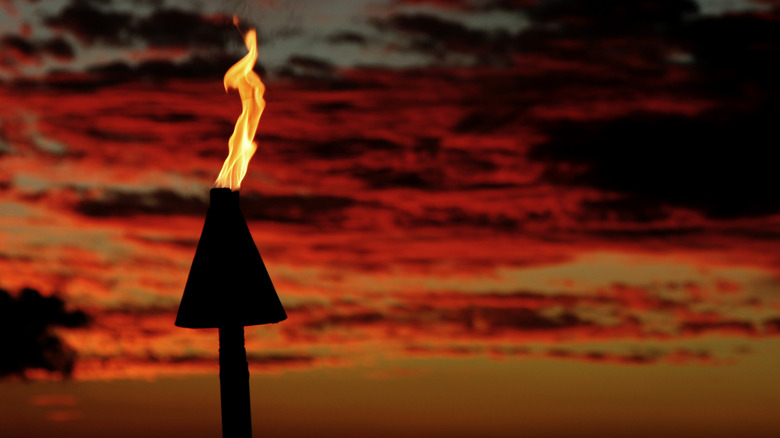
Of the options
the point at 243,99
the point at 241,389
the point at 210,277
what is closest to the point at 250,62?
the point at 243,99

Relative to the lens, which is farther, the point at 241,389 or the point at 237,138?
the point at 237,138

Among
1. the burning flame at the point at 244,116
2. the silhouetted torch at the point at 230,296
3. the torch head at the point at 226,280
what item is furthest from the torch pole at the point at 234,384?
the burning flame at the point at 244,116

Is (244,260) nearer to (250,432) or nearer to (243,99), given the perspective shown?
(250,432)

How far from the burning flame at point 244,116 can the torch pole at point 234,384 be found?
1404 mm

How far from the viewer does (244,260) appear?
26.6 feet

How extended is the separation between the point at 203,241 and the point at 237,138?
1.31 metres

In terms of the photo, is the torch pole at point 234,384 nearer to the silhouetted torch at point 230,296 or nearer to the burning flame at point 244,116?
the silhouetted torch at point 230,296

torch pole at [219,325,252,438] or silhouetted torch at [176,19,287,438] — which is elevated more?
silhouetted torch at [176,19,287,438]

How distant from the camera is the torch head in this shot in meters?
7.89

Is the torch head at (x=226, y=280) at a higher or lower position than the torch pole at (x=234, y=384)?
higher

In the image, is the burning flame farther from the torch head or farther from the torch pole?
the torch pole

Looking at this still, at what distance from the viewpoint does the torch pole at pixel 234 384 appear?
794 centimetres

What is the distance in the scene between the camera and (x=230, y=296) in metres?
7.94

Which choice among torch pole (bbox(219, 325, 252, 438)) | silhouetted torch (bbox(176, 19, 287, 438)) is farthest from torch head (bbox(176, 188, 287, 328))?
torch pole (bbox(219, 325, 252, 438))
